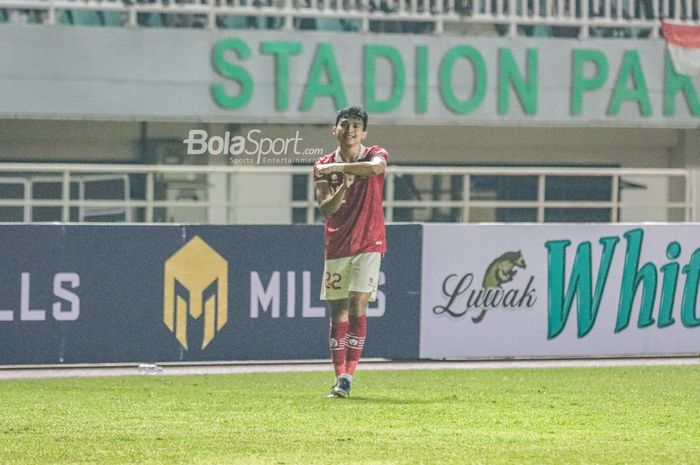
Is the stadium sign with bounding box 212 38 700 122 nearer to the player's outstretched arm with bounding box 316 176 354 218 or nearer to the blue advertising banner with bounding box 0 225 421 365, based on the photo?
the blue advertising banner with bounding box 0 225 421 365

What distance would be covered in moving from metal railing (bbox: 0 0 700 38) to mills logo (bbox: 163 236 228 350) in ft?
26.5

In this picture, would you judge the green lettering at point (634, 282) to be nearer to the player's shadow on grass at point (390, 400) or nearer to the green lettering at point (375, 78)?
the player's shadow on grass at point (390, 400)

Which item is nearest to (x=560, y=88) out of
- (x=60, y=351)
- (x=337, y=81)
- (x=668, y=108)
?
(x=668, y=108)

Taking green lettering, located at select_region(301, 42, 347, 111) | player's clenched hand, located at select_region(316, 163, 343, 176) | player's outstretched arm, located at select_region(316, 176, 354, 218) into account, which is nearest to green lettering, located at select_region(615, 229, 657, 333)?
player's outstretched arm, located at select_region(316, 176, 354, 218)

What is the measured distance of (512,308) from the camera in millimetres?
14492

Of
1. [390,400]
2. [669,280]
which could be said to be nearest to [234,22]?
[669,280]

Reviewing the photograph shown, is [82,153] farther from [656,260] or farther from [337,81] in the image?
[656,260]

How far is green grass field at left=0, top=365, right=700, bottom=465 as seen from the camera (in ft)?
25.1

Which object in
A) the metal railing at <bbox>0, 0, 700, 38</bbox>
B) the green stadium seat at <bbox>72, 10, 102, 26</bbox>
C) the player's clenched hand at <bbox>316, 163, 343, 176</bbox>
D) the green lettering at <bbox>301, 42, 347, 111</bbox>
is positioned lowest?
the player's clenched hand at <bbox>316, 163, 343, 176</bbox>

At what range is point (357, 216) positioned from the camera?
10586mm

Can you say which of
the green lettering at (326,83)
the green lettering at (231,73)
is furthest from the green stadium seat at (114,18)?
the green lettering at (326,83)

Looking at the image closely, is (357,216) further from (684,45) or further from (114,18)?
(684,45)

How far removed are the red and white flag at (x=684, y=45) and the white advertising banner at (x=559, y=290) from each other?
9.02 metres

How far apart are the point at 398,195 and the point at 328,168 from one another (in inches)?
346
